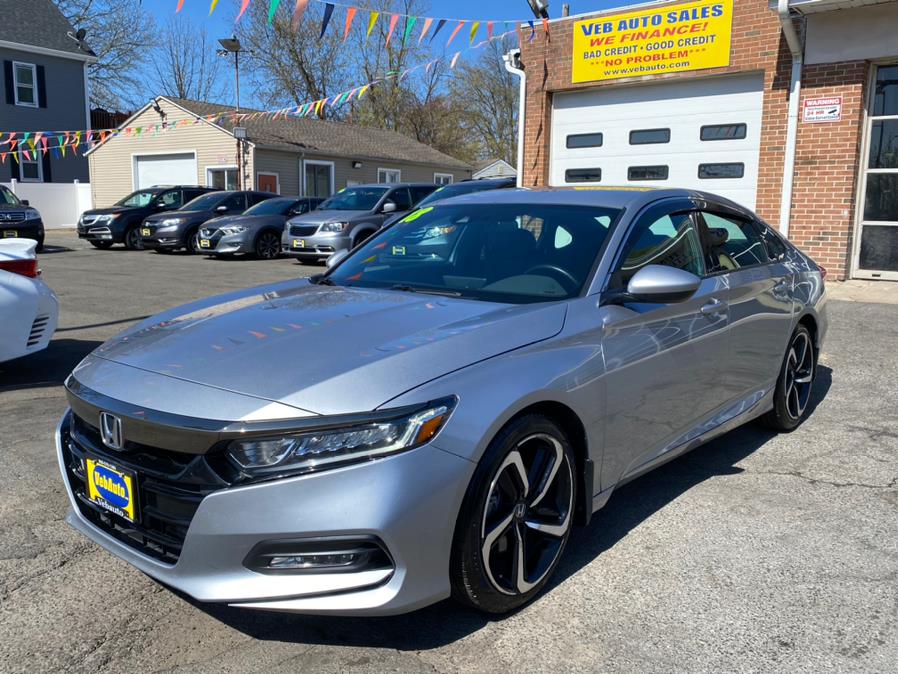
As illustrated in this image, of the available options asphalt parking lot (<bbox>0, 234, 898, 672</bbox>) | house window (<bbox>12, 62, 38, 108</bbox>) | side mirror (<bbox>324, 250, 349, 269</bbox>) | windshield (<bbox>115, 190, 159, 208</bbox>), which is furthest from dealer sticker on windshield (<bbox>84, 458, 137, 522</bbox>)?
house window (<bbox>12, 62, 38, 108</bbox>)

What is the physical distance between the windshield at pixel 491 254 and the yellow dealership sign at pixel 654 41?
31.1 feet

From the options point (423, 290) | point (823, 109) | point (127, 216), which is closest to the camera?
point (423, 290)

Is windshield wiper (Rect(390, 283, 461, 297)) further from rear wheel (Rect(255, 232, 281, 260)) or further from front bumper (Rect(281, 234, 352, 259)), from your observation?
rear wheel (Rect(255, 232, 281, 260))

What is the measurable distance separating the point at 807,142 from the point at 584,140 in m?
3.82

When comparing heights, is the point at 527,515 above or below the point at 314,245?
below

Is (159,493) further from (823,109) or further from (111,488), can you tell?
(823,109)

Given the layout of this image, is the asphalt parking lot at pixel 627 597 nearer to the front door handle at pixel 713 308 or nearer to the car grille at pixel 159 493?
the car grille at pixel 159 493

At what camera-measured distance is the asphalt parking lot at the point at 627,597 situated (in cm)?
259

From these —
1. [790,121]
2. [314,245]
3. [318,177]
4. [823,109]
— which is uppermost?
[823,109]

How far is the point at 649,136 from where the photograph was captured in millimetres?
13125

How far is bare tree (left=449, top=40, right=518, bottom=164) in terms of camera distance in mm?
51500

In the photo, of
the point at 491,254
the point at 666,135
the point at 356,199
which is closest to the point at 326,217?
the point at 356,199

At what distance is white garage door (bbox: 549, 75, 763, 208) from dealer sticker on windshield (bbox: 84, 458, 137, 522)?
33.4ft

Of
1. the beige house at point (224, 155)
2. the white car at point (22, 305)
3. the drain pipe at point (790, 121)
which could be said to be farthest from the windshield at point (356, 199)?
the beige house at point (224, 155)
